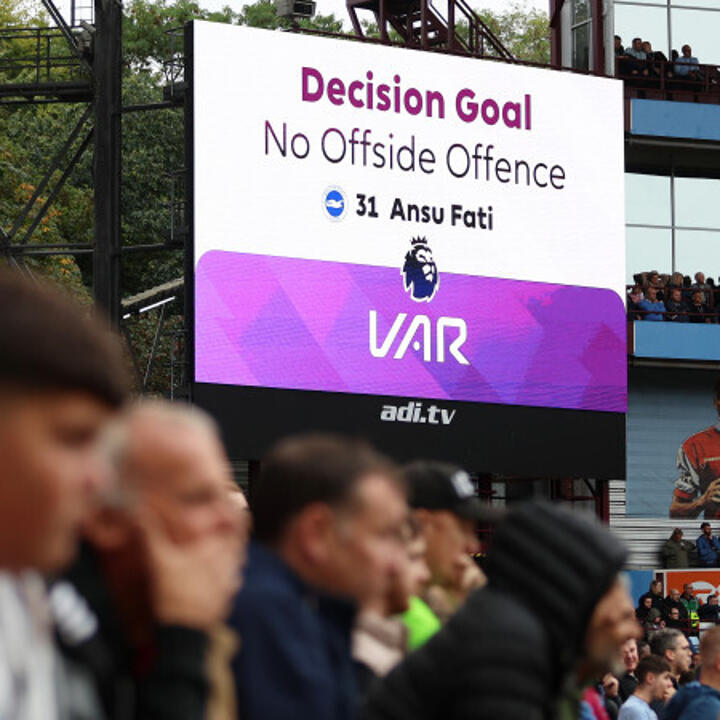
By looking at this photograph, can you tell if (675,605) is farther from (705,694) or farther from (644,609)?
(705,694)

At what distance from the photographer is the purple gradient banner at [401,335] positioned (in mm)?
19594

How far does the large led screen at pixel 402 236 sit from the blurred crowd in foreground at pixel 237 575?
1474cm

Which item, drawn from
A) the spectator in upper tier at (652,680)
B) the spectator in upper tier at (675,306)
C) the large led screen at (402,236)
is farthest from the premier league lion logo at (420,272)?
the spectator in upper tier at (652,680)

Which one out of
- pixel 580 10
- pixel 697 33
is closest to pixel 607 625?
pixel 580 10

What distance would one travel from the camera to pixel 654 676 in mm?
11875

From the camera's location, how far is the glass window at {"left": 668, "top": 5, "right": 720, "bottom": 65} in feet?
94.4

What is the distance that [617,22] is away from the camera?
28109mm

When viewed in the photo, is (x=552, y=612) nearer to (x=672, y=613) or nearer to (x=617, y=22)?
(x=672, y=613)

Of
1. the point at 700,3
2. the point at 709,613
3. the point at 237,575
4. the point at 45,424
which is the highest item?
the point at 700,3

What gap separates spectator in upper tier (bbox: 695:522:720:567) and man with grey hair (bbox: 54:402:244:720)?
23.1 meters

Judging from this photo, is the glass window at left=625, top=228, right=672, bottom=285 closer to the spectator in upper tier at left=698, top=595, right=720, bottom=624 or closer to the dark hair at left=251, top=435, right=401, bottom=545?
the spectator in upper tier at left=698, top=595, right=720, bottom=624

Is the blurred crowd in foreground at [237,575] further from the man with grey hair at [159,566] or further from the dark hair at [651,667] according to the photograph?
the dark hair at [651,667]

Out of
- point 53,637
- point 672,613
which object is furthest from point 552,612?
point 672,613

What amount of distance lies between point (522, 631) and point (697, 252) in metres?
25.7
